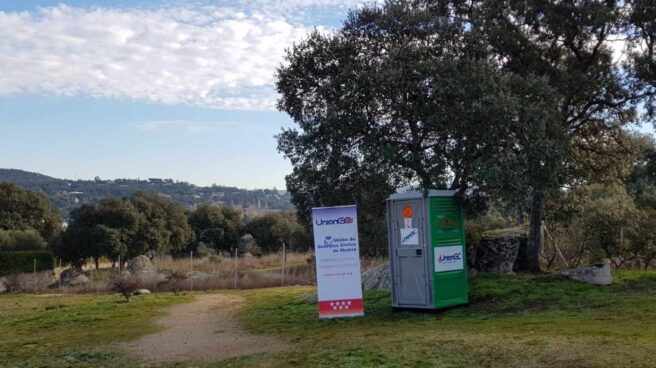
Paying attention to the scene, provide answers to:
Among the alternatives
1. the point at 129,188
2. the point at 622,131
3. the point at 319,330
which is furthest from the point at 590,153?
the point at 129,188

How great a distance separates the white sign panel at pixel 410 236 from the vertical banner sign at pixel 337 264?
0.97 m

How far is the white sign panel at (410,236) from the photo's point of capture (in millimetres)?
13346

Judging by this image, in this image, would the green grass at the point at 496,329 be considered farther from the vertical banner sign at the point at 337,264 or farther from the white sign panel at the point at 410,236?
the white sign panel at the point at 410,236

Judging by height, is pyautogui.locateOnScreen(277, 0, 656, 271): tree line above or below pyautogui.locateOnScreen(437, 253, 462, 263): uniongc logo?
above

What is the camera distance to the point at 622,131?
18734 millimetres

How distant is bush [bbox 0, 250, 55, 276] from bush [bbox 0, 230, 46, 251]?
8023 millimetres

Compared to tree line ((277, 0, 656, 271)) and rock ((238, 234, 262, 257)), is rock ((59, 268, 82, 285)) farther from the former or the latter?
tree line ((277, 0, 656, 271))

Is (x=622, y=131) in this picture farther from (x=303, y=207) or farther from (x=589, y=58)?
(x=303, y=207)

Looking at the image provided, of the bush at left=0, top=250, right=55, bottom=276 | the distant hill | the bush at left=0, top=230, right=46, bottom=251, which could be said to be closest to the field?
the bush at left=0, top=250, right=55, bottom=276

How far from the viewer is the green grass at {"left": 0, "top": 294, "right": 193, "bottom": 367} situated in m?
10.9

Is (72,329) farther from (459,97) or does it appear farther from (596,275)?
(596,275)

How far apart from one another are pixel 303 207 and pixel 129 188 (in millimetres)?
87066

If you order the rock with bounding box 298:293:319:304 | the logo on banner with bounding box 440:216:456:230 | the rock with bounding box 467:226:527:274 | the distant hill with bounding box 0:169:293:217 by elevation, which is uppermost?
the distant hill with bounding box 0:169:293:217

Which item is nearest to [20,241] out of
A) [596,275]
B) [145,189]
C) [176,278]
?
[176,278]
